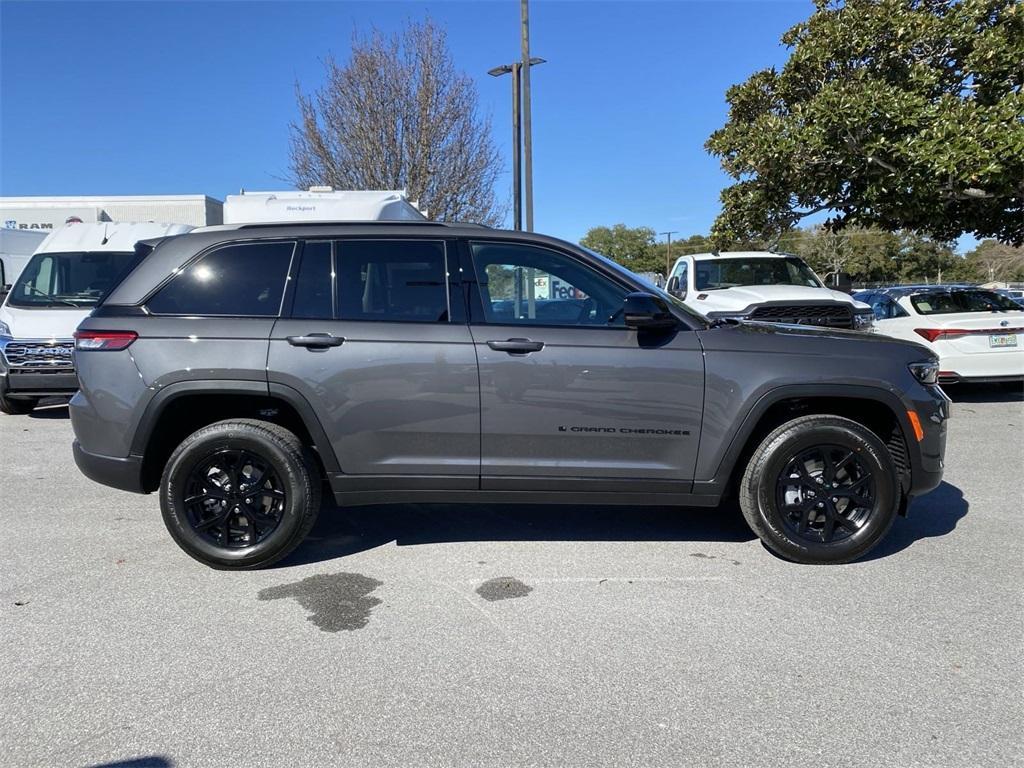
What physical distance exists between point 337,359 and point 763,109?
1136cm

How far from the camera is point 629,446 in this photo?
407cm

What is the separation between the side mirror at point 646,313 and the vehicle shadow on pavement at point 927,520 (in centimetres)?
185

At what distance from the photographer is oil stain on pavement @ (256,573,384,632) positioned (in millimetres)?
3543

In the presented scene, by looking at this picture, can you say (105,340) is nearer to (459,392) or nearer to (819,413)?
(459,392)

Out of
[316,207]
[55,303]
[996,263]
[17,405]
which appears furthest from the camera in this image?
[996,263]

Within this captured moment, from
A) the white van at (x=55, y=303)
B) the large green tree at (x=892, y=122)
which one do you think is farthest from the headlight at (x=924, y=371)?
the white van at (x=55, y=303)

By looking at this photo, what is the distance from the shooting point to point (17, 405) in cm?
932

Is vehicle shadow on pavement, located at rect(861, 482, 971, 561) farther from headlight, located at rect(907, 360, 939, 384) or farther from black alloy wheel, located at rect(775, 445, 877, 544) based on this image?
headlight, located at rect(907, 360, 939, 384)

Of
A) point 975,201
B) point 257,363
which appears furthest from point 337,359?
point 975,201

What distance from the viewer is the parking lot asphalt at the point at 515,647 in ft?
8.56

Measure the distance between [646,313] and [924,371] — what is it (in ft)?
5.53

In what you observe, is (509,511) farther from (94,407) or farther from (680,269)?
(680,269)

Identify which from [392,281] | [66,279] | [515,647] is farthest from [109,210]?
[515,647]

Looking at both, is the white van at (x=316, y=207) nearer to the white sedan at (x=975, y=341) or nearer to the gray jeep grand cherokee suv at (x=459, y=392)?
the gray jeep grand cherokee suv at (x=459, y=392)
